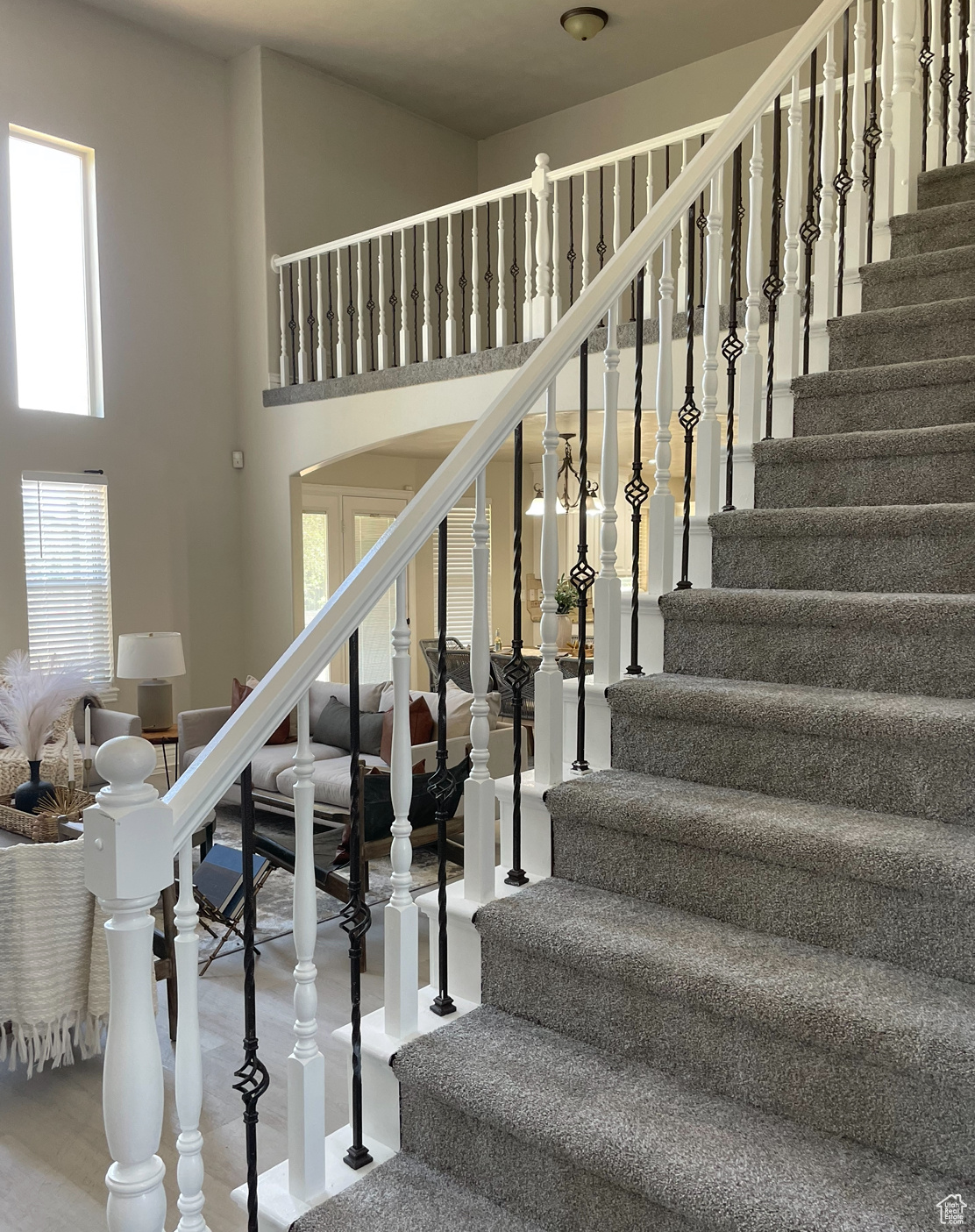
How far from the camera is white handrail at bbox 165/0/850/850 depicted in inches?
52.0

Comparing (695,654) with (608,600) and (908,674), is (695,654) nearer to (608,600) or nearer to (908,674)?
(608,600)

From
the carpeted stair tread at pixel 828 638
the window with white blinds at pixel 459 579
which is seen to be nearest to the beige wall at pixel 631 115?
the window with white blinds at pixel 459 579

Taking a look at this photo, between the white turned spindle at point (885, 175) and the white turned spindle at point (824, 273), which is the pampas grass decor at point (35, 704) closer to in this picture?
the white turned spindle at point (824, 273)

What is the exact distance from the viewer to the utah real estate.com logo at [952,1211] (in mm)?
1161

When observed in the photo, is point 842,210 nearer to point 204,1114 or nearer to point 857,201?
point 857,201

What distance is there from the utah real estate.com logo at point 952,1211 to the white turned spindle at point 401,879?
33.1 inches

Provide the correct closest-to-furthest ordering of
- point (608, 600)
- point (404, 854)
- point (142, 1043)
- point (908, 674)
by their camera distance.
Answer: point (142, 1043)
point (404, 854)
point (908, 674)
point (608, 600)

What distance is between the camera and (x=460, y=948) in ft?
5.94

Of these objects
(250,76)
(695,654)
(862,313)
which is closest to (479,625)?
(695,654)

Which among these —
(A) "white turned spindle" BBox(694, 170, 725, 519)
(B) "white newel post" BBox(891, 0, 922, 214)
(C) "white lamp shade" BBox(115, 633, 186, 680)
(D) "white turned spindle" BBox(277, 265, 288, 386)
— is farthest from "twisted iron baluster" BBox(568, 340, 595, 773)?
(D) "white turned spindle" BBox(277, 265, 288, 386)

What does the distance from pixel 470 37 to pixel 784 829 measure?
687 centimetres

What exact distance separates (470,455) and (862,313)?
180 centimetres

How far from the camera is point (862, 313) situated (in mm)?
2871

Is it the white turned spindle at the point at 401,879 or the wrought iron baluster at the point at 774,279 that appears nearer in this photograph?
the white turned spindle at the point at 401,879
